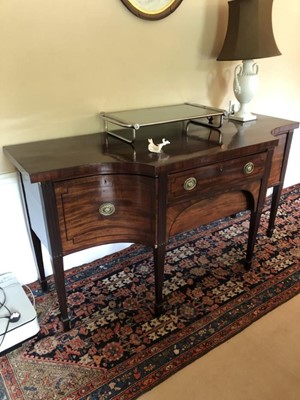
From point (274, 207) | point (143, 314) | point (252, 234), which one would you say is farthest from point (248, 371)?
point (274, 207)

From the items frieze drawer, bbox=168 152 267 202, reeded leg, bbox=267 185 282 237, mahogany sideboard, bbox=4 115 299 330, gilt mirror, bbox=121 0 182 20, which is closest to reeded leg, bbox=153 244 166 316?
mahogany sideboard, bbox=4 115 299 330

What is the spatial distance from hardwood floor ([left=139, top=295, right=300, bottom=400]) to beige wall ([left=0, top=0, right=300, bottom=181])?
1159 mm

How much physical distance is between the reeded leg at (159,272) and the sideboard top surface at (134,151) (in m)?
0.36

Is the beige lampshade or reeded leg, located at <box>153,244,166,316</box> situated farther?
the beige lampshade

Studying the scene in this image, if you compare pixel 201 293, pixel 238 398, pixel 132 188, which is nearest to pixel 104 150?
pixel 132 188

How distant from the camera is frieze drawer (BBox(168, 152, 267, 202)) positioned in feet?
4.18

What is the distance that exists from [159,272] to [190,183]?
42cm

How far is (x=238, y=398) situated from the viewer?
1176mm

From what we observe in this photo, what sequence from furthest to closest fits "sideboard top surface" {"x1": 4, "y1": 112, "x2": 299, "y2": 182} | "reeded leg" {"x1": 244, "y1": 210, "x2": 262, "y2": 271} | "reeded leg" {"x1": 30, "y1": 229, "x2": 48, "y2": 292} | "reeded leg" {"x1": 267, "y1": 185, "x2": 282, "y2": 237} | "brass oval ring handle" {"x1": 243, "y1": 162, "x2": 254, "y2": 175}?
"reeded leg" {"x1": 267, "y1": 185, "x2": 282, "y2": 237}, "reeded leg" {"x1": 244, "y1": 210, "x2": 262, "y2": 271}, "reeded leg" {"x1": 30, "y1": 229, "x2": 48, "y2": 292}, "brass oval ring handle" {"x1": 243, "y1": 162, "x2": 254, "y2": 175}, "sideboard top surface" {"x1": 4, "y1": 112, "x2": 299, "y2": 182}

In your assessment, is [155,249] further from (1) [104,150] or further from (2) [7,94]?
(2) [7,94]

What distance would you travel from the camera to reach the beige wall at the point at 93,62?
52.9 inches

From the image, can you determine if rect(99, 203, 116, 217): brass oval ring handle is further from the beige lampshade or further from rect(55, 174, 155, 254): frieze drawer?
the beige lampshade

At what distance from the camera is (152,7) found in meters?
1.57

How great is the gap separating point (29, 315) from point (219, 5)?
183cm
